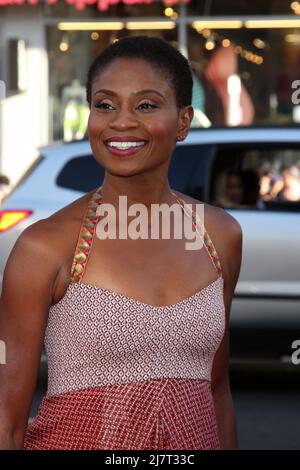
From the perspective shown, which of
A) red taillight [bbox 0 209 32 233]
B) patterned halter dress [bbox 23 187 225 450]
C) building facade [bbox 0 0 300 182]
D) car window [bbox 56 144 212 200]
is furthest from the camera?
building facade [bbox 0 0 300 182]

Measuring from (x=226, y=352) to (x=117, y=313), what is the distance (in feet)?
1.46

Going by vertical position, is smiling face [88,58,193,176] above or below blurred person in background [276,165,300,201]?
above

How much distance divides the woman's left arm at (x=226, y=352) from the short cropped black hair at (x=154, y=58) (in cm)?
31

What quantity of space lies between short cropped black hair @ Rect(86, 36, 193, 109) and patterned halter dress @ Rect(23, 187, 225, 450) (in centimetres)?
36

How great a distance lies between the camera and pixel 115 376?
8.80 ft

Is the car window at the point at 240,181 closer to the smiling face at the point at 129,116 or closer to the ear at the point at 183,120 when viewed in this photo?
the ear at the point at 183,120

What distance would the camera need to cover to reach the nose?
2793mm

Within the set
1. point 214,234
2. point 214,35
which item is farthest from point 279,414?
point 214,35

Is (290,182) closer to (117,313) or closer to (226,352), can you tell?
(226,352)

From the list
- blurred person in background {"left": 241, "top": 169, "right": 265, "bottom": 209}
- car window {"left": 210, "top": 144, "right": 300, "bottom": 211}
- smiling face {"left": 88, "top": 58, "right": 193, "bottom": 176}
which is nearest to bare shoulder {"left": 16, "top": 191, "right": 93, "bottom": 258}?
smiling face {"left": 88, "top": 58, "right": 193, "bottom": 176}

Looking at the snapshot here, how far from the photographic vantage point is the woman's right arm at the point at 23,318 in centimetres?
267

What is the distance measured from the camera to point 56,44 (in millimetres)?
19672

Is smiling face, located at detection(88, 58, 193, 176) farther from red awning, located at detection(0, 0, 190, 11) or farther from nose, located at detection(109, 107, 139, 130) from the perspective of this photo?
red awning, located at detection(0, 0, 190, 11)

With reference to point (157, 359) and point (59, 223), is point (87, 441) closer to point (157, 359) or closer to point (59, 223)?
point (157, 359)
